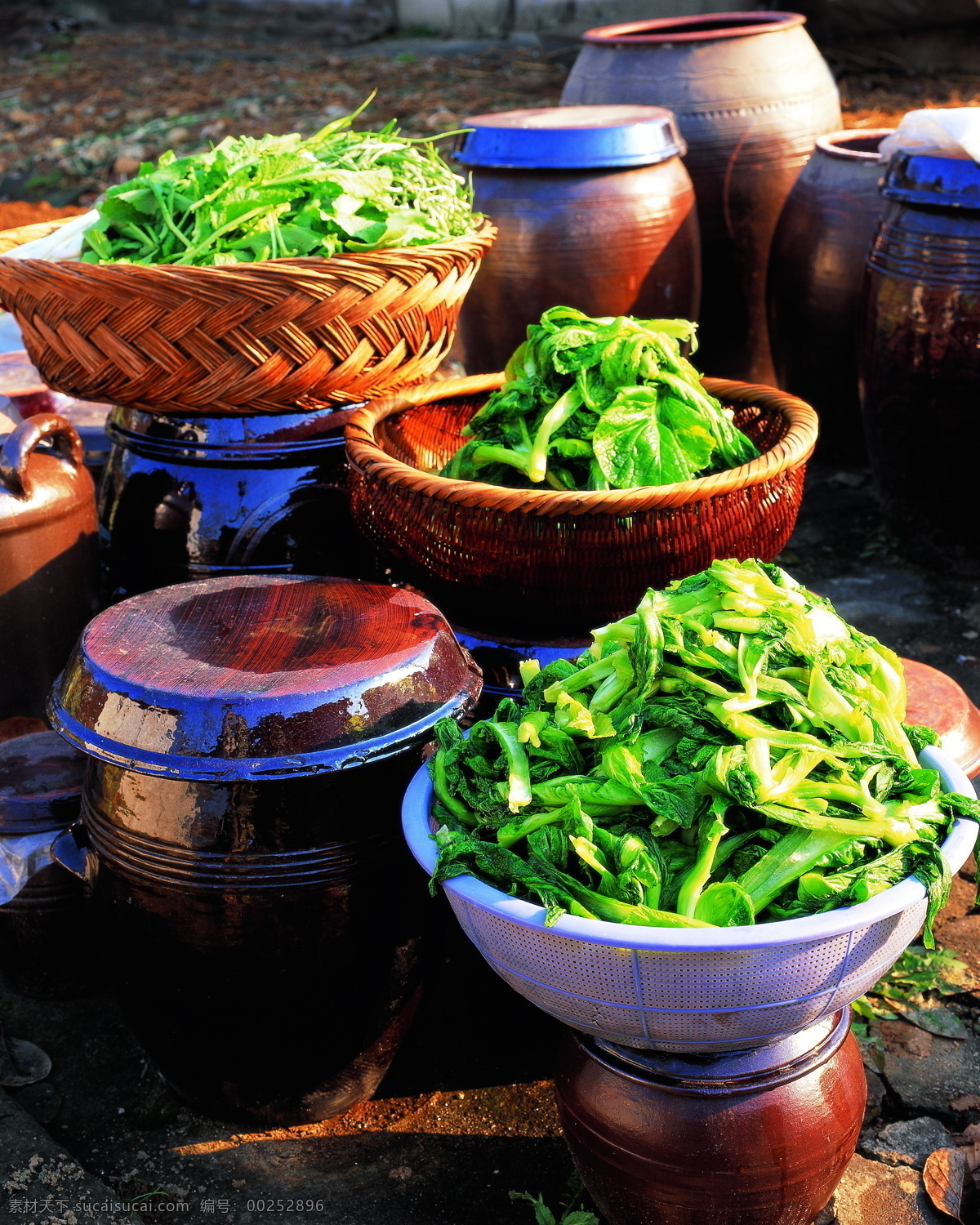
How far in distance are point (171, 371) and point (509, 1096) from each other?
202cm

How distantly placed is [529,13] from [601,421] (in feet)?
35.3

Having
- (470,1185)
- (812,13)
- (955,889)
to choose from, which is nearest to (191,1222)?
(470,1185)

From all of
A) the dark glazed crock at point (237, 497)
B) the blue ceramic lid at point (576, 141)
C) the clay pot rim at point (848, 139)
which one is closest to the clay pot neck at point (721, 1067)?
the dark glazed crock at point (237, 497)

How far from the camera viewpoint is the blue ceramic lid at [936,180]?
432cm

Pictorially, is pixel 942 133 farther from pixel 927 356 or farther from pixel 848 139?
pixel 848 139

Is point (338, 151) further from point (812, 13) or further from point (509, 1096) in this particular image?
point (812, 13)

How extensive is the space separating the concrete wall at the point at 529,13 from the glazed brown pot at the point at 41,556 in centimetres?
861

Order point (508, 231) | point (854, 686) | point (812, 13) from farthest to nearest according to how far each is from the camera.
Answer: point (812, 13) < point (508, 231) < point (854, 686)

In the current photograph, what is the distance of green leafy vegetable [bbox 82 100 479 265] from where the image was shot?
328cm

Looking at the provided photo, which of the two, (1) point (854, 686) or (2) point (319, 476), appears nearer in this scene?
(1) point (854, 686)

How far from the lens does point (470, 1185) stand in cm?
A: 246

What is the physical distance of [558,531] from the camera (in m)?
2.66

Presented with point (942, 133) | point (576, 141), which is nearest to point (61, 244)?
point (576, 141)

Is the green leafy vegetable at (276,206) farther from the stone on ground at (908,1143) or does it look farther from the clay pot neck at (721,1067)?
the stone on ground at (908,1143)
